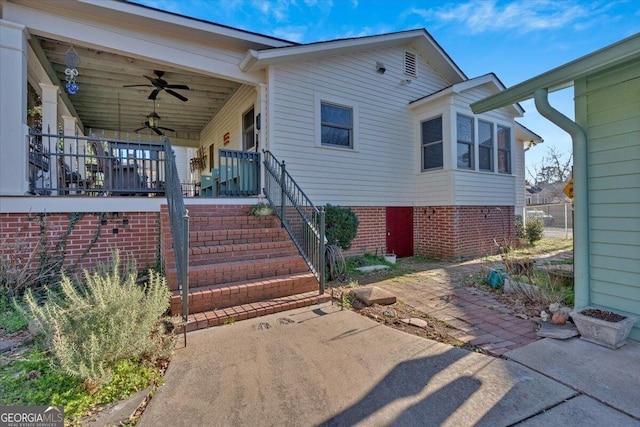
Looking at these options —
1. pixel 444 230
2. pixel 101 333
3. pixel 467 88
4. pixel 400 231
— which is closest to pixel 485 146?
pixel 467 88

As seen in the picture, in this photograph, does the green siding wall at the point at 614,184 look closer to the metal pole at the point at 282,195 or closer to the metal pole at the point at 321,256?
the metal pole at the point at 321,256

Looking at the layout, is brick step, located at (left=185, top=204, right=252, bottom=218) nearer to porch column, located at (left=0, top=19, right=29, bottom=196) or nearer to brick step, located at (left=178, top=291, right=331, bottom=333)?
brick step, located at (left=178, top=291, right=331, bottom=333)

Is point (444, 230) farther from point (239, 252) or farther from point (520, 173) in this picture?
point (520, 173)

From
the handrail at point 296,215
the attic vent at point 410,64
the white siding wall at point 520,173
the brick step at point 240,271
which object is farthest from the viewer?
the white siding wall at point 520,173

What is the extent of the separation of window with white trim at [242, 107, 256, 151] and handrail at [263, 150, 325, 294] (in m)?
1.41

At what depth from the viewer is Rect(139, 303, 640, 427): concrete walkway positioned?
217 cm

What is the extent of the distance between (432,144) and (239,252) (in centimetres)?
657

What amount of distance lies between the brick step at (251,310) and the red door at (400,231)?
4.60 metres

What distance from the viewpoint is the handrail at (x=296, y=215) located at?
4.86 m

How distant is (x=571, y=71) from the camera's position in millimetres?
3641

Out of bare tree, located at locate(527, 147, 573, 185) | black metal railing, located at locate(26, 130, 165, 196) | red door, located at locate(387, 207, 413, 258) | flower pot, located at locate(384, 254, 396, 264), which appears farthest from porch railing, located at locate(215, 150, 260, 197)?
bare tree, located at locate(527, 147, 573, 185)

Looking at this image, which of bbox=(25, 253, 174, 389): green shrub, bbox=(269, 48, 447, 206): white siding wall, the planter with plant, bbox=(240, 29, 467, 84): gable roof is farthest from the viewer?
bbox=(269, 48, 447, 206): white siding wall

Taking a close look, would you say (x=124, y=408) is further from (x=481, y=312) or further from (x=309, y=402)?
(x=481, y=312)

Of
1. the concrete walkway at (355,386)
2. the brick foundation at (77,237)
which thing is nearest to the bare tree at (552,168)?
the concrete walkway at (355,386)
